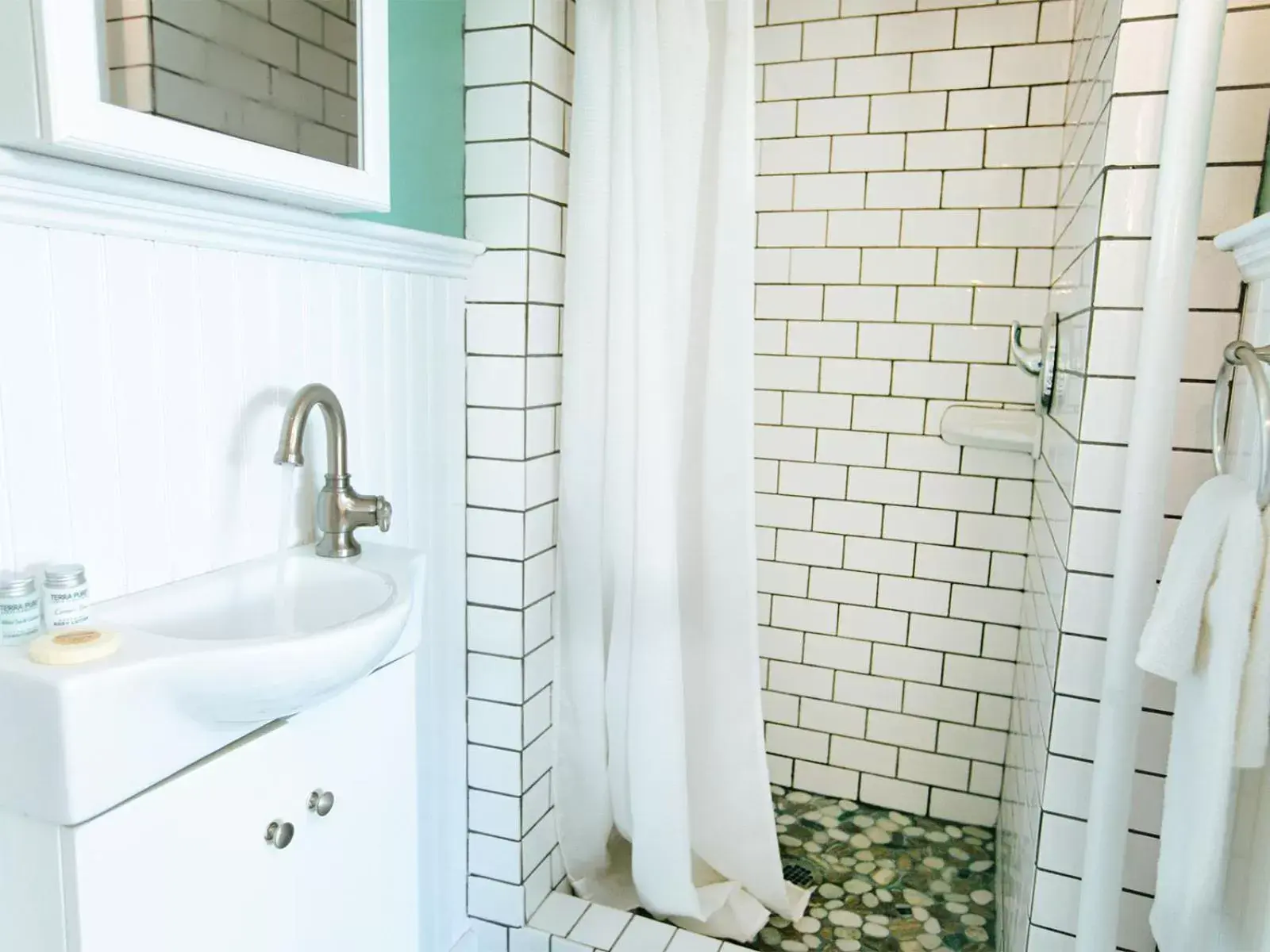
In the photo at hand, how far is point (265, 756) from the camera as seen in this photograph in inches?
42.0

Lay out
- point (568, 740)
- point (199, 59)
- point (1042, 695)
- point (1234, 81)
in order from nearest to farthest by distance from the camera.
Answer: point (199, 59)
point (1234, 81)
point (1042, 695)
point (568, 740)

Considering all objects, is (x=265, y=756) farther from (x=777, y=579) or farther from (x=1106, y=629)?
(x=777, y=579)

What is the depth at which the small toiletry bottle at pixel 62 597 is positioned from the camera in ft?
3.09

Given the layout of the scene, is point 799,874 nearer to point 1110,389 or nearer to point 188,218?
point 1110,389

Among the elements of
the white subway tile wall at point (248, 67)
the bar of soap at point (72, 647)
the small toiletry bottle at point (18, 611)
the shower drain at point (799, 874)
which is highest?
the white subway tile wall at point (248, 67)

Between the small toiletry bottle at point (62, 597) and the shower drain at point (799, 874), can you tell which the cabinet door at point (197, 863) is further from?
the shower drain at point (799, 874)

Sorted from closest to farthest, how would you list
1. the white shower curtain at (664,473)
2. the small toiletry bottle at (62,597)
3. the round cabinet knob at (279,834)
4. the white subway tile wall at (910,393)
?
the small toiletry bottle at (62,597) → the round cabinet knob at (279,834) → the white subway tile wall at (910,393) → the white shower curtain at (664,473)

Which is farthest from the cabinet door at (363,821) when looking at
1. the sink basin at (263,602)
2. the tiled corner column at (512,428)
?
the tiled corner column at (512,428)

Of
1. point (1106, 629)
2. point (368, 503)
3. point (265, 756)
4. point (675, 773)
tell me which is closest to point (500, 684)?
point (675, 773)

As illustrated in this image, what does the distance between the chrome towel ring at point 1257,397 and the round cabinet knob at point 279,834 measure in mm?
1161

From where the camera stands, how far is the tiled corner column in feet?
5.31

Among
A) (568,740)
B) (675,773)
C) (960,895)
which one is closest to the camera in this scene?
(675,773)

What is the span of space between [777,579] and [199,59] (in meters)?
1.79

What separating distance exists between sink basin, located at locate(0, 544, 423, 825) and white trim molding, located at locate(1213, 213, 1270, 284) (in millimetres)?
1082
